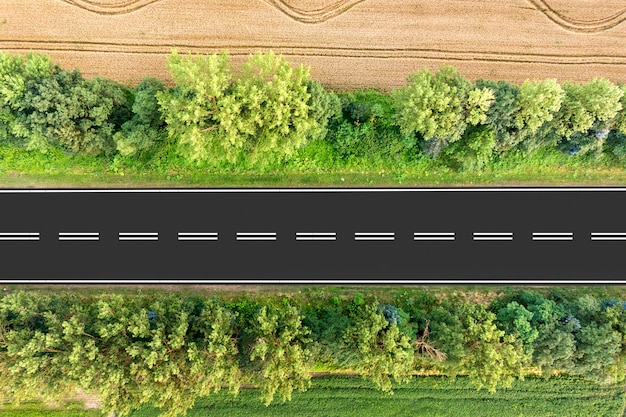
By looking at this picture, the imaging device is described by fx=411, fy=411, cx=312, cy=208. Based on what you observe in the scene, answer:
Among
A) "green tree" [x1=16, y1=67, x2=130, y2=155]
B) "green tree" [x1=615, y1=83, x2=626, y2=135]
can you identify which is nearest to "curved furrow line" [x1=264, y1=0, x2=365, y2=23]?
"green tree" [x1=16, y1=67, x2=130, y2=155]

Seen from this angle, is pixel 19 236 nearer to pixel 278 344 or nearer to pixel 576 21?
pixel 278 344

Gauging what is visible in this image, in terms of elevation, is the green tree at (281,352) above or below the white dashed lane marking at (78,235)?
below

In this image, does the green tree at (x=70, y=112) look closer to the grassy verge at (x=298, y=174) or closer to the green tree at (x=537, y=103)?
the grassy verge at (x=298, y=174)

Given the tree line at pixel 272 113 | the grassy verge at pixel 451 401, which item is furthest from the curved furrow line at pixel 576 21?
the grassy verge at pixel 451 401

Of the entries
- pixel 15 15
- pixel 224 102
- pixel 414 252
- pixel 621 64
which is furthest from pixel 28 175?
pixel 621 64

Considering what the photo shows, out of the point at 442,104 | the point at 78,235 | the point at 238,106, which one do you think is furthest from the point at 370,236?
the point at 78,235

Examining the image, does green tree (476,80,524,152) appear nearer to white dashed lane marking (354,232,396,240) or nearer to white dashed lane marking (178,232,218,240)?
white dashed lane marking (354,232,396,240)

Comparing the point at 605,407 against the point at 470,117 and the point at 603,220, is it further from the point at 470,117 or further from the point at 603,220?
the point at 470,117
